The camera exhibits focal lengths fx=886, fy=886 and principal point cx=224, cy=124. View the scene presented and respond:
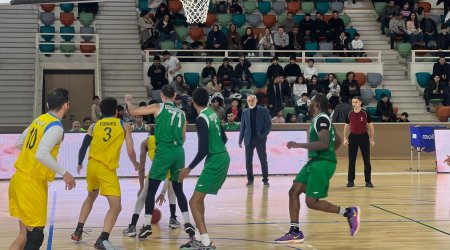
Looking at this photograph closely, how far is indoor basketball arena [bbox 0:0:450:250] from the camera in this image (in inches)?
413

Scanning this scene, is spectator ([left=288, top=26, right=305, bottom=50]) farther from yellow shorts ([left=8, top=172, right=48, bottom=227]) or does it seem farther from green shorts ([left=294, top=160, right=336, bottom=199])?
yellow shorts ([left=8, top=172, right=48, bottom=227])

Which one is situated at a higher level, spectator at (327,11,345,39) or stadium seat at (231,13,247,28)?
stadium seat at (231,13,247,28)

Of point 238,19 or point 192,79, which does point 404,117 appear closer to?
point 192,79

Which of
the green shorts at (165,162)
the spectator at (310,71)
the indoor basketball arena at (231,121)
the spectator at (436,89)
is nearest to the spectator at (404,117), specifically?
the indoor basketball arena at (231,121)

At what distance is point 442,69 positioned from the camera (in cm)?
2827

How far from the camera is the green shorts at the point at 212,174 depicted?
10.1 metres

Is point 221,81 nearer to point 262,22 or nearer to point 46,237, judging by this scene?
point 262,22

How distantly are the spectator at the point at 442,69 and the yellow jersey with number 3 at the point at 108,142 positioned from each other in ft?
64.2

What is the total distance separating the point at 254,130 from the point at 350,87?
30.4 feet

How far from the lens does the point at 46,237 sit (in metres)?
11.2

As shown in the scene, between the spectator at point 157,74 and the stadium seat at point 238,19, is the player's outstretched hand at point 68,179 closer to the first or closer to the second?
the spectator at point 157,74

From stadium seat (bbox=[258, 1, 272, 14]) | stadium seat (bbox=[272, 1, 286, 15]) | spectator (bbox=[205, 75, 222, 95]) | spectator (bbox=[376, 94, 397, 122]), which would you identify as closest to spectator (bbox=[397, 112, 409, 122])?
spectator (bbox=[376, 94, 397, 122])

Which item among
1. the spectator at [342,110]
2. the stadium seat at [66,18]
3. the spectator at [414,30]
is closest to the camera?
the spectator at [342,110]

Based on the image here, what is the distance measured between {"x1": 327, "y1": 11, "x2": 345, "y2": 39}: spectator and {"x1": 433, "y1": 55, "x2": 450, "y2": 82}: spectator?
3.44 m
